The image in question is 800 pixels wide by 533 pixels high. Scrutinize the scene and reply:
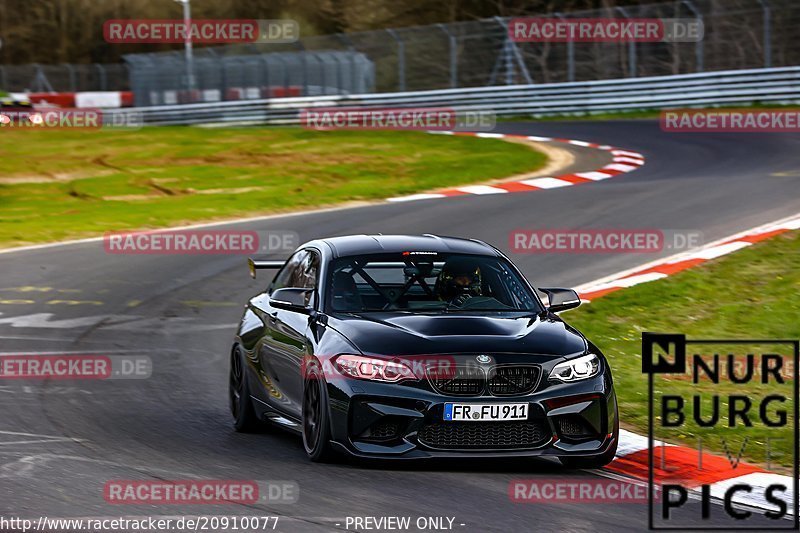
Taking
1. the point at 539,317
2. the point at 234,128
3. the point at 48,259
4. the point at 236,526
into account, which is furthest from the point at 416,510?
the point at 234,128

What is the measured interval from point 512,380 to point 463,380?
0.28 meters

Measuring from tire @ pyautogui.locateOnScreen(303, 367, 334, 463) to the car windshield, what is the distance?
2.13ft

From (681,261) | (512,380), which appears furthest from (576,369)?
(681,261)

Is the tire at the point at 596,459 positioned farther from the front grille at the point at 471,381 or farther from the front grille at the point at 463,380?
the front grille at the point at 463,380

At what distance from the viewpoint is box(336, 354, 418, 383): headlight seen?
790 centimetres

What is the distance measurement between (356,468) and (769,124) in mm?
26634

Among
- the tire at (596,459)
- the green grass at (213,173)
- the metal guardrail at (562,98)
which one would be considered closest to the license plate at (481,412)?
the tire at (596,459)

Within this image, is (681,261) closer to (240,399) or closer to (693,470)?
(240,399)

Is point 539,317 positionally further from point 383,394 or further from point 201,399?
point 201,399

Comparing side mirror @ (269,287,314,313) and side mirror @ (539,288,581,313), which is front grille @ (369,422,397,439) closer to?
side mirror @ (269,287,314,313)

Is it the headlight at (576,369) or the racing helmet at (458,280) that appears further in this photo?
the racing helmet at (458,280)

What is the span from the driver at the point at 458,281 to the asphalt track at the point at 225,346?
4.21 ft

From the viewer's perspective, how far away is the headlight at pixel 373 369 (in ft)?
25.9

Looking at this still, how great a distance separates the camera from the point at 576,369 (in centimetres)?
812
